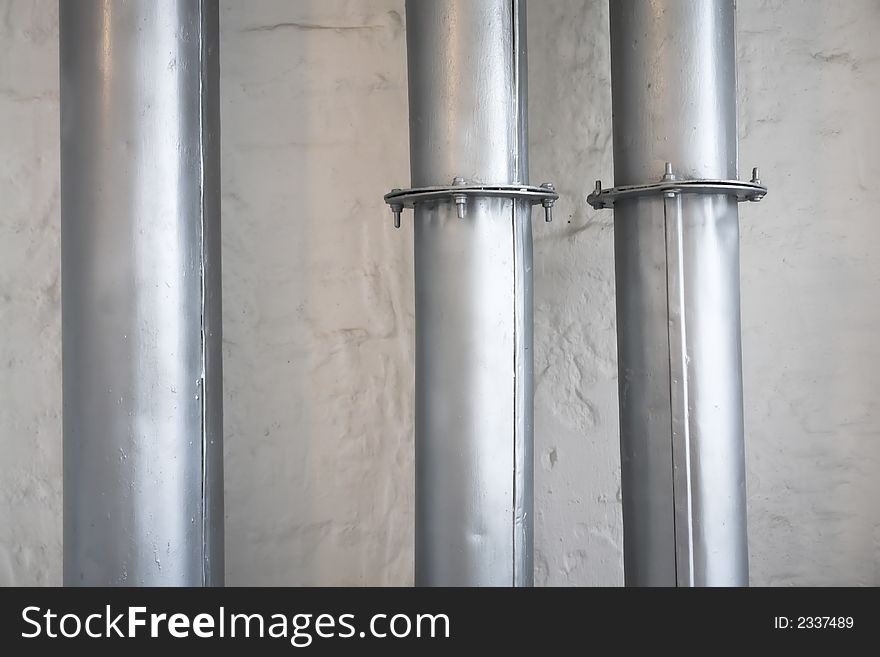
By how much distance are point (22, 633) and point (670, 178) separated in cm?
99

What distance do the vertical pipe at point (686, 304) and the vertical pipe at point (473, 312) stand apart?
163mm

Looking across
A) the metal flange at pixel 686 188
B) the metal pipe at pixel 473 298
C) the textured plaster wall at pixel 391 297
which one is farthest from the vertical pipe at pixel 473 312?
the textured plaster wall at pixel 391 297

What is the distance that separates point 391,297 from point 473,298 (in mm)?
363

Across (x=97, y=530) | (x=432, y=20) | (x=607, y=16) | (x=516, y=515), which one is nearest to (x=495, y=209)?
(x=432, y=20)

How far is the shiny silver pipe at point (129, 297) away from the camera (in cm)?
105

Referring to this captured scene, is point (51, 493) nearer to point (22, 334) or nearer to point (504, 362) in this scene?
point (22, 334)

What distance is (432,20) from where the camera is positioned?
1.10 m

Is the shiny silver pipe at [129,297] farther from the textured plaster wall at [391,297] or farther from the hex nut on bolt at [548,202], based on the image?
the hex nut on bolt at [548,202]

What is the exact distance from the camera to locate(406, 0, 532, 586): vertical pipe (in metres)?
1.07

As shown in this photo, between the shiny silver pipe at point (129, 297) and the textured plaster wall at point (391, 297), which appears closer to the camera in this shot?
the shiny silver pipe at point (129, 297)

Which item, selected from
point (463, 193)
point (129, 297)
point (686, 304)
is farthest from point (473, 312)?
point (129, 297)

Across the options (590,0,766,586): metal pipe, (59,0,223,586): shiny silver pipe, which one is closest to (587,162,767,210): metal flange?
(590,0,766,586): metal pipe

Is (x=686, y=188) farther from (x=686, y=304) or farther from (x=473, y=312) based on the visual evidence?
(x=473, y=312)

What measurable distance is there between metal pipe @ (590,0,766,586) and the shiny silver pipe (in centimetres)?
58
